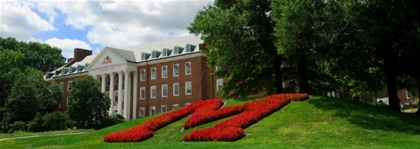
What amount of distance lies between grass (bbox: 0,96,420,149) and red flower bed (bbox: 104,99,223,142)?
1.39ft

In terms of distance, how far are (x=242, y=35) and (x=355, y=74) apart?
23.5 feet

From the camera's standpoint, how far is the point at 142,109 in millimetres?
57000

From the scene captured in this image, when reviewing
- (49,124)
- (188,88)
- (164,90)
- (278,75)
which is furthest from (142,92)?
(278,75)

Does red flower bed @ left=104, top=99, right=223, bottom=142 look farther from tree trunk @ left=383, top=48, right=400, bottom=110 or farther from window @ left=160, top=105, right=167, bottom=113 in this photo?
window @ left=160, top=105, right=167, bottom=113

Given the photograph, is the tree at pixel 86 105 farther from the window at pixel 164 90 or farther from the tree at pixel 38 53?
the tree at pixel 38 53

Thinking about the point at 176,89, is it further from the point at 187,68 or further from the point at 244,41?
the point at 244,41

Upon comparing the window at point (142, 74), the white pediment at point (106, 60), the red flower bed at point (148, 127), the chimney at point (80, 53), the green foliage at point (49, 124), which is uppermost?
the chimney at point (80, 53)

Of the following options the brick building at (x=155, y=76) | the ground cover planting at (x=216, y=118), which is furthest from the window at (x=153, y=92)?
the ground cover planting at (x=216, y=118)

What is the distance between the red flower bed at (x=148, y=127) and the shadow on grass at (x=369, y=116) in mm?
6473

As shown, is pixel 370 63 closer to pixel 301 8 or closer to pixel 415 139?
pixel 301 8

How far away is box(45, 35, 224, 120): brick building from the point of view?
50.9 m

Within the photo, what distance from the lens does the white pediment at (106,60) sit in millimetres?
57531

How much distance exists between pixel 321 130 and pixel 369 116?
10.7 ft

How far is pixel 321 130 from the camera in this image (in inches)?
619
